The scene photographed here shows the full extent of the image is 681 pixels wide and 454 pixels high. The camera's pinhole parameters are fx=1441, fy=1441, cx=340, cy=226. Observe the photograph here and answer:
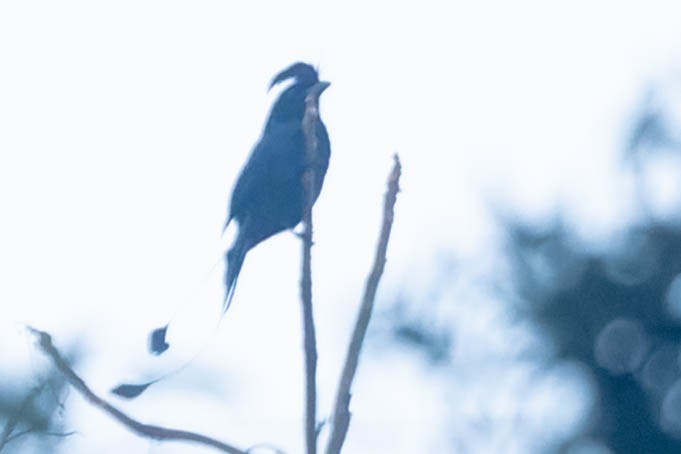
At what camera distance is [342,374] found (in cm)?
235

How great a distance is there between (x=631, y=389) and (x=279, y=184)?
149 cm

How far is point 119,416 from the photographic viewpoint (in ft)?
7.71

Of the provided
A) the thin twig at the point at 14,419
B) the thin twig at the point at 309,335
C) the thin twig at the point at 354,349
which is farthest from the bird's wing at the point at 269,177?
the thin twig at the point at 354,349

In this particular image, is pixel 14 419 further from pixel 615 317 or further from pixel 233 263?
pixel 615 317

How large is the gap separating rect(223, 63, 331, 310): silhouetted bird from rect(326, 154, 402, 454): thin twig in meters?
1.69

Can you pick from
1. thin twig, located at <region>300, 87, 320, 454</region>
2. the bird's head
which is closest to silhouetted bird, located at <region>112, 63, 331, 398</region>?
the bird's head

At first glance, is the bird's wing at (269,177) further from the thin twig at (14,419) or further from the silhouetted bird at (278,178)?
the thin twig at (14,419)

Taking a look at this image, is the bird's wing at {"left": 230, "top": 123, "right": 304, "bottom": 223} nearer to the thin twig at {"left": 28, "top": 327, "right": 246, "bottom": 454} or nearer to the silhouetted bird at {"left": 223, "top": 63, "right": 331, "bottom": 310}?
the silhouetted bird at {"left": 223, "top": 63, "right": 331, "bottom": 310}

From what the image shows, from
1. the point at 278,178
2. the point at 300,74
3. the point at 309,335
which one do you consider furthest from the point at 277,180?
the point at 309,335

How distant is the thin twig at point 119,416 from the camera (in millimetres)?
2342

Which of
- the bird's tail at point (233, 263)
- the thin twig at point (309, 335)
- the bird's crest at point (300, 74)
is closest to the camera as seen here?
the thin twig at point (309, 335)

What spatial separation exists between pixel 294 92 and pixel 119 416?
2.54 m

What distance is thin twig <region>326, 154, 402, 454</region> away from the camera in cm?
231

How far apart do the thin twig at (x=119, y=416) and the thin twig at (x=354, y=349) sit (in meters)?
0.18
